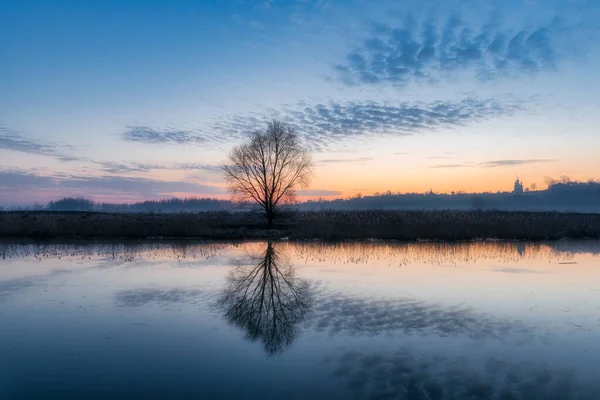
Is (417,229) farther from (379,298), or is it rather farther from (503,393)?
(503,393)

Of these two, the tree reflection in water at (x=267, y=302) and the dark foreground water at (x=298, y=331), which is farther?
the tree reflection in water at (x=267, y=302)

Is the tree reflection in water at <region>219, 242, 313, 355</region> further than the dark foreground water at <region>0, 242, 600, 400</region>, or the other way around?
the tree reflection in water at <region>219, 242, 313, 355</region>

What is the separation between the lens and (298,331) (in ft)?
32.3

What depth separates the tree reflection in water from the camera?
31.9ft

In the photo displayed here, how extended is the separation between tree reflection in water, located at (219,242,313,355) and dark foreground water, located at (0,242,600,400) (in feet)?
0.20

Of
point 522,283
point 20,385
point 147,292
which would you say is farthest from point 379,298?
point 20,385

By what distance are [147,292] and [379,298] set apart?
22.3 ft

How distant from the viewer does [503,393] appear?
6691 mm

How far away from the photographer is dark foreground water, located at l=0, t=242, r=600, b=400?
7008mm

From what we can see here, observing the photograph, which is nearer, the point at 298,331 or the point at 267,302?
the point at 298,331

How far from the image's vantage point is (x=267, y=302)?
12641mm

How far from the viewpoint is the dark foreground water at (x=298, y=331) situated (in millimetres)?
7008

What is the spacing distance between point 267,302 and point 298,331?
2.93 m

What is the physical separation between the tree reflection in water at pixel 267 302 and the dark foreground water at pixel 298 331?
2.4 inches
